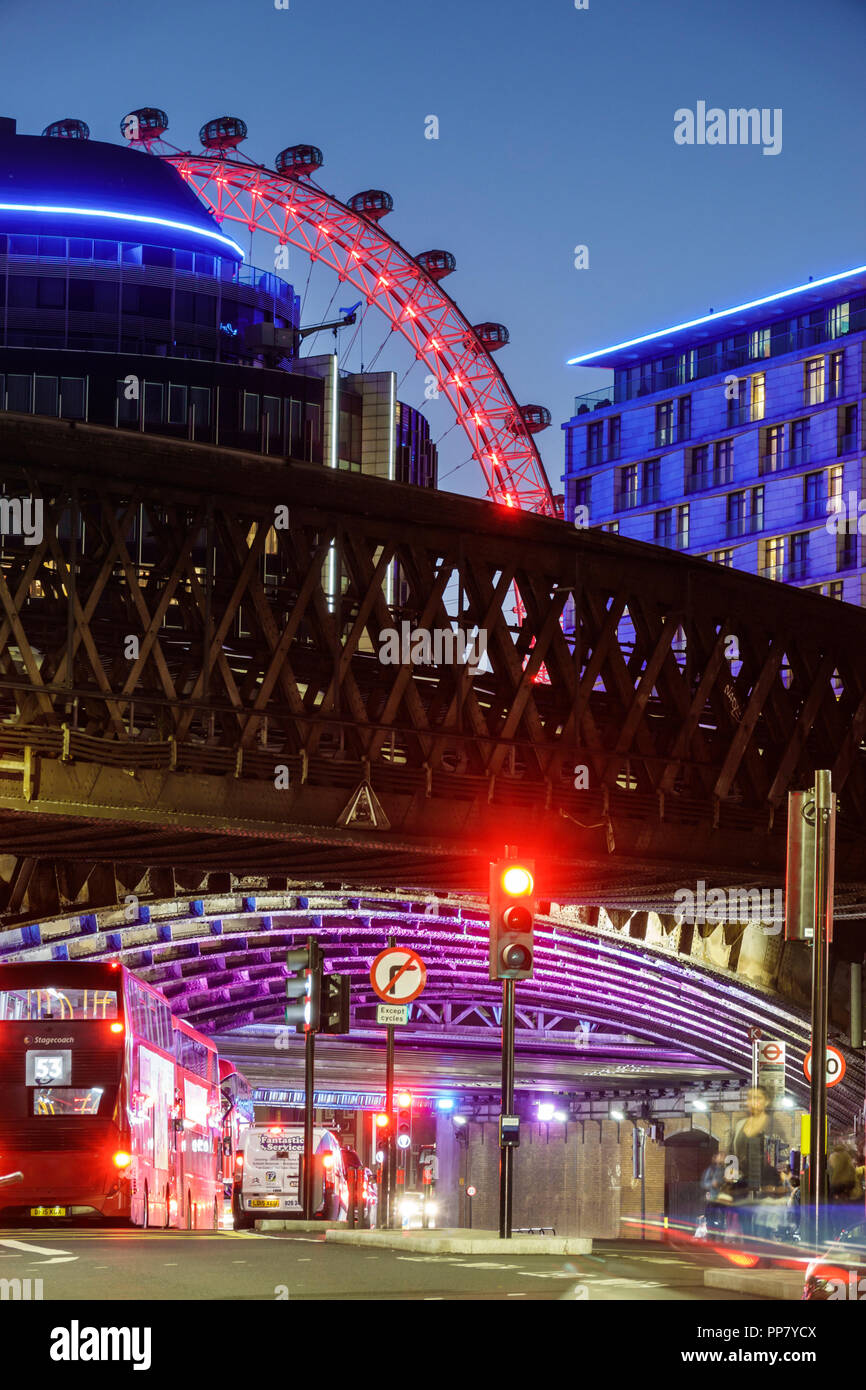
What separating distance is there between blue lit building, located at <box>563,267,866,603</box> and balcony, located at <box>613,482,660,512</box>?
0.28 ft

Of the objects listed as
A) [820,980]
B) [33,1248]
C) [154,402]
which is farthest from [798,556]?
[820,980]

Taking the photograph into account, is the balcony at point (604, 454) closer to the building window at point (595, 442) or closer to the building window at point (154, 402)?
the building window at point (595, 442)

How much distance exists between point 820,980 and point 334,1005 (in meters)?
12.6

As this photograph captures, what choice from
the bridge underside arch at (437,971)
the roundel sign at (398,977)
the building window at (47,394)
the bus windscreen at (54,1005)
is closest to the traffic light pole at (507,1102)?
the roundel sign at (398,977)

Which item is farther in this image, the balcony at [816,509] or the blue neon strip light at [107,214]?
the balcony at [816,509]

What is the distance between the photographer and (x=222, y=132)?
90.8 meters

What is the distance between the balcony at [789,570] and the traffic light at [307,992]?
81.8m

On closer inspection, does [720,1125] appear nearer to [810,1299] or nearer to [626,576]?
[626,576]

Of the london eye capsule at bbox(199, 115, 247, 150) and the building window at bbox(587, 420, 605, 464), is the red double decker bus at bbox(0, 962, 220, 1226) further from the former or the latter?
the building window at bbox(587, 420, 605, 464)

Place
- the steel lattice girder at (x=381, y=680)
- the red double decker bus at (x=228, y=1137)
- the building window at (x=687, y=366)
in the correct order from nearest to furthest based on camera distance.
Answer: the steel lattice girder at (x=381, y=680), the red double decker bus at (x=228, y=1137), the building window at (x=687, y=366)

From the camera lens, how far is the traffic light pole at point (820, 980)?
16.5m

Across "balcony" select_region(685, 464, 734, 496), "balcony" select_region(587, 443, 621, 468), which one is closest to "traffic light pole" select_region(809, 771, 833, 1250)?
"balcony" select_region(685, 464, 734, 496)

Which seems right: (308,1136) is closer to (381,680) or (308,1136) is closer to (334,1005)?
(334,1005)

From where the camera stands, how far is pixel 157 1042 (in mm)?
33406
